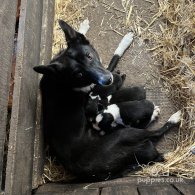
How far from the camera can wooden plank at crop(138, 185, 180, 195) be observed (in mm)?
2604

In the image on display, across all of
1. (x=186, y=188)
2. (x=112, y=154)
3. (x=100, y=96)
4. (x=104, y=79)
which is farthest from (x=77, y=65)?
(x=186, y=188)

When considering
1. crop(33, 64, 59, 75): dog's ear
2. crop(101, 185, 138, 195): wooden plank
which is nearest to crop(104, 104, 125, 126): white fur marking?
crop(33, 64, 59, 75): dog's ear

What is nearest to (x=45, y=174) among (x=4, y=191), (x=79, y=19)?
(x=4, y=191)

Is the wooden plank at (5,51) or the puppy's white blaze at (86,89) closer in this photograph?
the wooden plank at (5,51)

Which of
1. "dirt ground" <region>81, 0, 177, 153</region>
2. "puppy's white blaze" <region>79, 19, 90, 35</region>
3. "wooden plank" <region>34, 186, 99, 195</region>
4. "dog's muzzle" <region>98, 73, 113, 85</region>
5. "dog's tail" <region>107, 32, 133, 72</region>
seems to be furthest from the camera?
"puppy's white blaze" <region>79, 19, 90, 35</region>

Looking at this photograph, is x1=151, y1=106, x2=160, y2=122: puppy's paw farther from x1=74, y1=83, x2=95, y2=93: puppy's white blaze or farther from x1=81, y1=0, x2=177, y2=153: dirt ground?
x1=74, y1=83, x2=95, y2=93: puppy's white blaze

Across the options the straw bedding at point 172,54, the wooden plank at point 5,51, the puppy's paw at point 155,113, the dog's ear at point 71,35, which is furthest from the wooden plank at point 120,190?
the dog's ear at point 71,35

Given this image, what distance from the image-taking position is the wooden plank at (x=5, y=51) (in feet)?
9.53

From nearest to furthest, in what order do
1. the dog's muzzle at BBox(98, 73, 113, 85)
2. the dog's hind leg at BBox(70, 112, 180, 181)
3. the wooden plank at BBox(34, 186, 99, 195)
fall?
the wooden plank at BBox(34, 186, 99, 195)
the dog's hind leg at BBox(70, 112, 180, 181)
the dog's muzzle at BBox(98, 73, 113, 85)

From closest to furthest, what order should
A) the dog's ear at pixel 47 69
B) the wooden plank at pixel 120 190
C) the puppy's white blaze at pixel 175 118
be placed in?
1. the wooden plank at pixel 120 190
2. the dog's ear at pixel 47 69
3. the puppy's white blaze at pixel 175 118

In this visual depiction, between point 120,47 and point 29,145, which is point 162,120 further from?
point 29,145

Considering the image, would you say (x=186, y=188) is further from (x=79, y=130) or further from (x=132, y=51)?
(x=132, y=51)

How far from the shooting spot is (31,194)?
124 inches

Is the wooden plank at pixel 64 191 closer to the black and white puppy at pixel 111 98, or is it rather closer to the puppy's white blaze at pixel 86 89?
the black and white puppy at pixel 111 98
